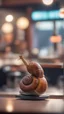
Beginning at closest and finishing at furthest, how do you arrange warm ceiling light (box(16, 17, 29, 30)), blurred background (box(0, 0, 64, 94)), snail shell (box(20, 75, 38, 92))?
snail shell (box(20, 75, 38, 92)) < blurred background (box(0, 0, 64, 94)) < warm ceiling light (box(16, 17, 29, 30))

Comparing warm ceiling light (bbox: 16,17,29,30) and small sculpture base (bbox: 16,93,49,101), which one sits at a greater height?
warm ceiling light (bbox: 16,17,29,30)

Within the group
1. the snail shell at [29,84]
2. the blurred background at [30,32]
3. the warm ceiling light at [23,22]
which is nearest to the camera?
the snail shell at [29,84]

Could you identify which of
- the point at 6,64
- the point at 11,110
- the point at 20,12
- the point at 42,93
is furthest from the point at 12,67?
the point at 11,110

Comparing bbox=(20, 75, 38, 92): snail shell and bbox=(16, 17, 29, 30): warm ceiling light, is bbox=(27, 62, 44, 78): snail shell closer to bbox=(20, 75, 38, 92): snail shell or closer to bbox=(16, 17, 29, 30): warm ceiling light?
bbox=(20, 75, 38, 92): snail shell

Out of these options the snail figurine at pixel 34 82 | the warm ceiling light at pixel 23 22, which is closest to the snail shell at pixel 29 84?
the snail figurine at pixel 34 82

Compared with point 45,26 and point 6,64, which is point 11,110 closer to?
point 6,64

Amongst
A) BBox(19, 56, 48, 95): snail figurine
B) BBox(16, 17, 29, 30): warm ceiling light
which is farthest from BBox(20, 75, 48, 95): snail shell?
BBox(16, 17, 29, 30): warm ceiling light

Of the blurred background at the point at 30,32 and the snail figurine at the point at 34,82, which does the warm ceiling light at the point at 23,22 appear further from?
the snail figurine at the point at 34,82

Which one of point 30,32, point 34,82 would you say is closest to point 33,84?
point 34,82
